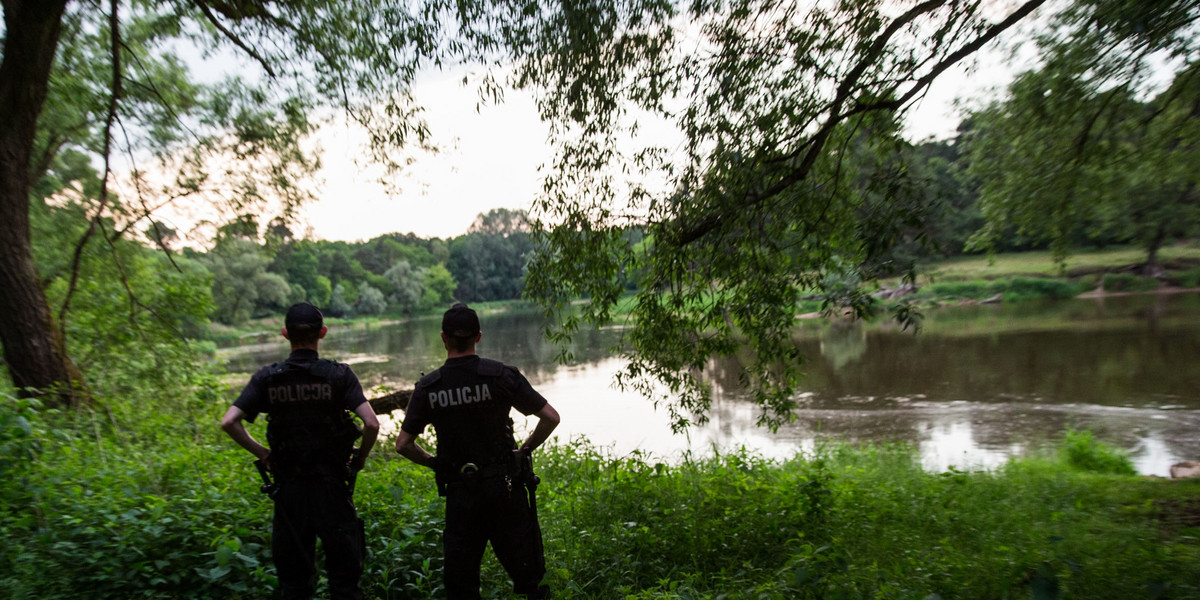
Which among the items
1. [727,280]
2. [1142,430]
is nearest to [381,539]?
[727,280]

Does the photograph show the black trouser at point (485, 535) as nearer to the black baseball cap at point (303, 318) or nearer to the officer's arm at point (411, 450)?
the officer's arm at point (411, 450)

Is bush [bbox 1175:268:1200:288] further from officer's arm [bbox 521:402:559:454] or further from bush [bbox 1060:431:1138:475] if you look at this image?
officer's arm [bbox 521:402:559:454]

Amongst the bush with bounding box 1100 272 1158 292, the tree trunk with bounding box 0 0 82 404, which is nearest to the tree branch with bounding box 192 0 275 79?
the tree trunk with bounding box 0 0 82 404

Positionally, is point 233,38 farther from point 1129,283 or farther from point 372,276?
point 372,276

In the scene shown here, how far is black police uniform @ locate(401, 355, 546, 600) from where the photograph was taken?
3.19 meters

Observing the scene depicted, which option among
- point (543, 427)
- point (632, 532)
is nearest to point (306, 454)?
point (543, 427)

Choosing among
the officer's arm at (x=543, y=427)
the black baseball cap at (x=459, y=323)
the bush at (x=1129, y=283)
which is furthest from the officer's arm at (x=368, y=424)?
the bush at (x=1129, y=283)

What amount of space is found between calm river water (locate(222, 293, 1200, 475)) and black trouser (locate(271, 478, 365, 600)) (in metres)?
5.15

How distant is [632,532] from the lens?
4.53 meters

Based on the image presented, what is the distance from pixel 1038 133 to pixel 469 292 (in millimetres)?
44625

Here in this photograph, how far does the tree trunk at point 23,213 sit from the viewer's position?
249 inches

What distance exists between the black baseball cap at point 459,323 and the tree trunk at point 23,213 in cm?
543

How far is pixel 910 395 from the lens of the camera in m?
16.3

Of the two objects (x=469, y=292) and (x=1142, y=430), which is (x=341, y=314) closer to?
(x=469, y=292)
